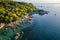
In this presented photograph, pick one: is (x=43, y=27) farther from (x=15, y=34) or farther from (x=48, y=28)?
(x=15, y=34)

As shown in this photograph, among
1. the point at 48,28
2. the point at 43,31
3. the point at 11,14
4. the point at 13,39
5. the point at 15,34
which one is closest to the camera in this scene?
the point at 13,39

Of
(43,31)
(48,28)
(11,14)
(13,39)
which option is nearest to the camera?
(13,39)

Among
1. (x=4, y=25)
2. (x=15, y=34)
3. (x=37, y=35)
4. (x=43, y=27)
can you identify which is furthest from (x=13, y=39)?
(x=43, y=27)

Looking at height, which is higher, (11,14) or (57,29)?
(11,14)

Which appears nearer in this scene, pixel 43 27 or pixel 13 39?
pixel 13 39

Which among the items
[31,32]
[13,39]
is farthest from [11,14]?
[13,39]

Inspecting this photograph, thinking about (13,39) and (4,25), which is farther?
(4,25)

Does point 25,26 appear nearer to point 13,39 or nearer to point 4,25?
point 4,25

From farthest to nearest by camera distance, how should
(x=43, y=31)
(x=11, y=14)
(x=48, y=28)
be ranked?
(x=11, y=14)
(x=48, y=28)
(x=43, y=31)

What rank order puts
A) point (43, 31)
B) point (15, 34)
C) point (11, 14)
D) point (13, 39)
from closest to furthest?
point (13, 39)
point (15, 34)
point (43, 31)
point (11, 14)
